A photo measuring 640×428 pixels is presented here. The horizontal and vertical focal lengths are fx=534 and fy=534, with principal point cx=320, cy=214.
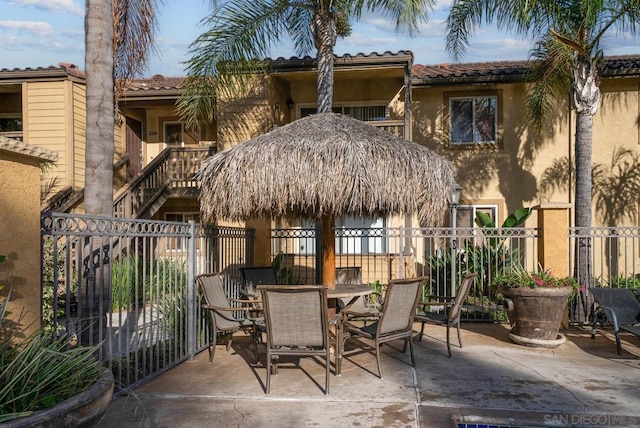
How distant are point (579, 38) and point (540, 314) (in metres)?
6.03

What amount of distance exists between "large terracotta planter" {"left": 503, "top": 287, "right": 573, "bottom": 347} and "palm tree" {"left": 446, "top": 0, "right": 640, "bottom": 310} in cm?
275

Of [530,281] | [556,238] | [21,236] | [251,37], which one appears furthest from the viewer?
[251,37]

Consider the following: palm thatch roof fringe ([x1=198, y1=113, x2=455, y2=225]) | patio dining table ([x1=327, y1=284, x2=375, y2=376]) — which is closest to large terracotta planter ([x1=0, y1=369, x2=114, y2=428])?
patio dining table ([x1=327, y1=284, x2=375, y2=376])

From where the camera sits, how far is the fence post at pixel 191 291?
277 inches

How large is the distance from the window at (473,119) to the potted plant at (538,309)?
7686 mm

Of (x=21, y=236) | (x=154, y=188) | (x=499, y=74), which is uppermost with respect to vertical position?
(x=499, y=74)

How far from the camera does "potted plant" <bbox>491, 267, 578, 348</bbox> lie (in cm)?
770

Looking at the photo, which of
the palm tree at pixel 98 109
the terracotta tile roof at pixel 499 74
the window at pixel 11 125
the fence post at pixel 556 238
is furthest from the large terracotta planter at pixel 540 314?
the window at pixel 11 125

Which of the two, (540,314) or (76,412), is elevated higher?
(76,412)

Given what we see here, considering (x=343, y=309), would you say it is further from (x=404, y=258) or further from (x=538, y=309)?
(x=404, y=258)

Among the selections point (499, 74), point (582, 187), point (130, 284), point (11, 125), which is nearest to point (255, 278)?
point (130, 284)

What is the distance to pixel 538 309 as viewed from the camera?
25.3 feet

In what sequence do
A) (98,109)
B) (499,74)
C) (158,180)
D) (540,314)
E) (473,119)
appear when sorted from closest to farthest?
(98,109) → (540,314) → (499,74) → (158,180) → (473,119)

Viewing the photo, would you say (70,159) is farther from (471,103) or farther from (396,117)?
(471,103)
